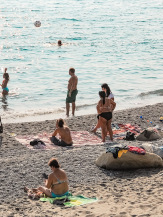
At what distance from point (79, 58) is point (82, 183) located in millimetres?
21491

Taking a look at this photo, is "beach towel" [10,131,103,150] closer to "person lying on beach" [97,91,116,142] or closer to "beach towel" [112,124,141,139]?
"person lying on beach" [97,91,116,142]

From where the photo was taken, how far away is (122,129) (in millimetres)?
13281

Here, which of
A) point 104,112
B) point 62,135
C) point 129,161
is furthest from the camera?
point 104,112

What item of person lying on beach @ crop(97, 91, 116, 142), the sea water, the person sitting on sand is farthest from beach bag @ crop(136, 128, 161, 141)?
the sea water

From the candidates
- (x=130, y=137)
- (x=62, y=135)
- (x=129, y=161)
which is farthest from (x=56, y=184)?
(x=130, y=137)

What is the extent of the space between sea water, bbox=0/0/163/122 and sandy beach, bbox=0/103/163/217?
19.9ft

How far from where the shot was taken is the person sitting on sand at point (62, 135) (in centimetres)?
1125

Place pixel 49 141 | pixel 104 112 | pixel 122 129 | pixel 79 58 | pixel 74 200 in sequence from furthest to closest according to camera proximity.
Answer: pixel 79 58, pixel 122 129, pixel 49 141, pixel 104 112, pixel 74 200

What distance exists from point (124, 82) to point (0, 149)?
13.0 m

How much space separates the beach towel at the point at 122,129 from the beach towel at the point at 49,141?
0.57 m

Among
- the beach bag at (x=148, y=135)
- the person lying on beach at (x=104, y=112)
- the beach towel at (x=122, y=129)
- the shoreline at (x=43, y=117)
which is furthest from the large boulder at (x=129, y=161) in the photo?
the shoreline at (x=43, y=117)

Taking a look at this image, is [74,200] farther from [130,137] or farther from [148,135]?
[148,135]

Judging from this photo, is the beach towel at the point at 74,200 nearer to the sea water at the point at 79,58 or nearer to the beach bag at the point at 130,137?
the beach bag at the point at 130,137

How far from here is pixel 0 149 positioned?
11328 millimetres
